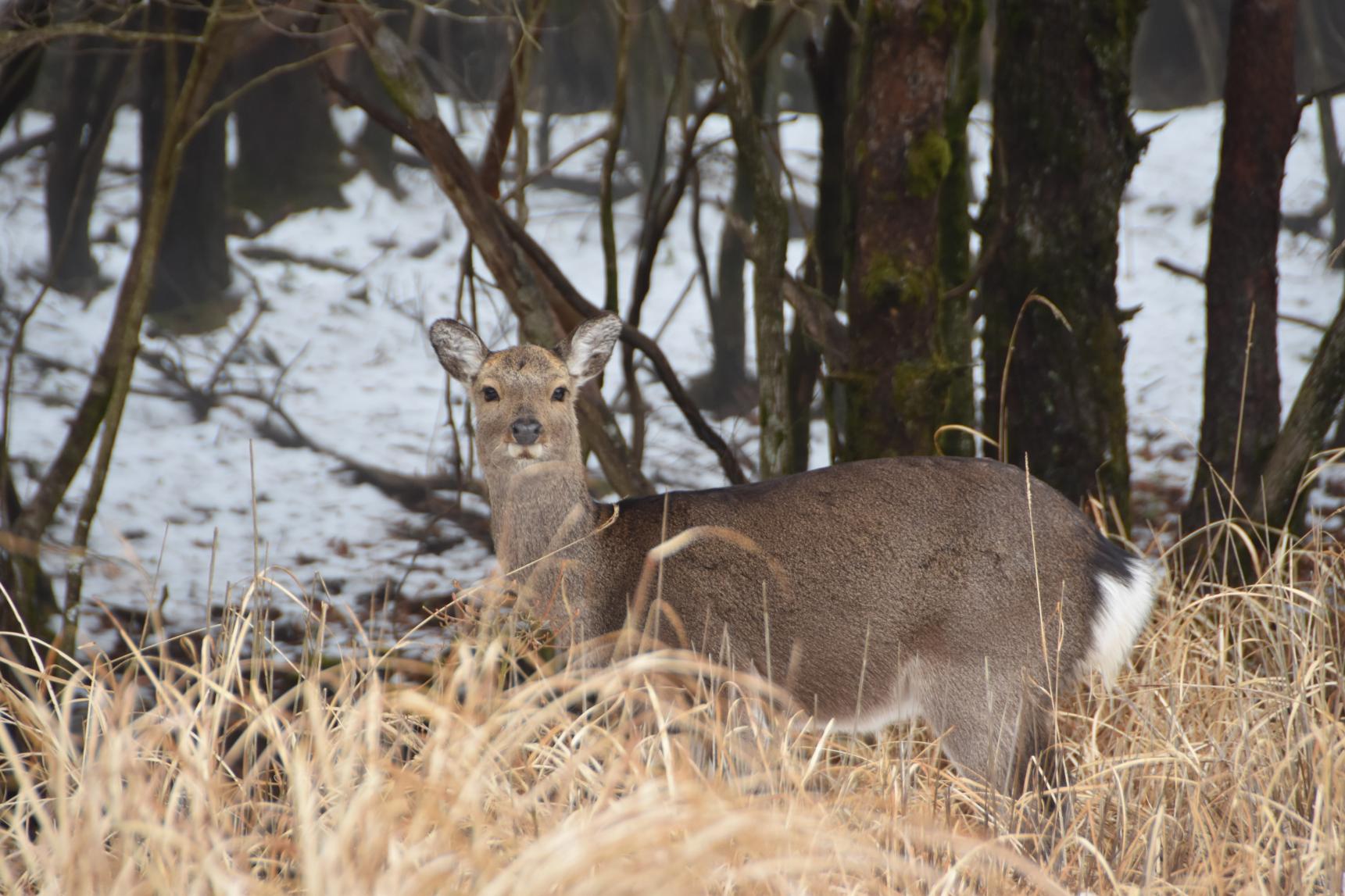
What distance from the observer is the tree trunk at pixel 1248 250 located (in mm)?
5398

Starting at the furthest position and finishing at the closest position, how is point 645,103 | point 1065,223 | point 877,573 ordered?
1. point 645,103
2. point 1065,223
3. point 877,573

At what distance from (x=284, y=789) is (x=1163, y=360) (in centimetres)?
832

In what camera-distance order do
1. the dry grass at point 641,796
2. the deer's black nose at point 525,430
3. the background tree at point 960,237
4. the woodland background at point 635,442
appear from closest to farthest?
1. the dry grass at point 641,796
2. the woodland background at point 635,442
3. the deer's black nose at point 525,430
4. the background tree at point 960,237

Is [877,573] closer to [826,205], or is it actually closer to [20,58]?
[826,205]

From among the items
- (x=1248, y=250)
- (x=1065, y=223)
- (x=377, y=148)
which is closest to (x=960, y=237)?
(x=1065, y=223)

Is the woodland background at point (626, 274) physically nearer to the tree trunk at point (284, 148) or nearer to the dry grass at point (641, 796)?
the tree trunk at point (284, 148)

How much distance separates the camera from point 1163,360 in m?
10.3

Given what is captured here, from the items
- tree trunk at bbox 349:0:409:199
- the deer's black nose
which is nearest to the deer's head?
the deer's black nose

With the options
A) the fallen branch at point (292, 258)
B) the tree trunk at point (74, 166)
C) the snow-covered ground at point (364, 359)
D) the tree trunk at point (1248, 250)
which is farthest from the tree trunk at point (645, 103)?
the tree trunk at point (1248, 250)

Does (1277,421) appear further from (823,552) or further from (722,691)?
(722,691)

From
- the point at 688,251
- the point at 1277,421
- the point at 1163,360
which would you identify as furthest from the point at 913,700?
the point at 688,251

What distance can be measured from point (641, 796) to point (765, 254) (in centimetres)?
365

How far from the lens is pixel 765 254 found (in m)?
5.73

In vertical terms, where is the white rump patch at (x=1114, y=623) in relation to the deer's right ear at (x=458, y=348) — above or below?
below
